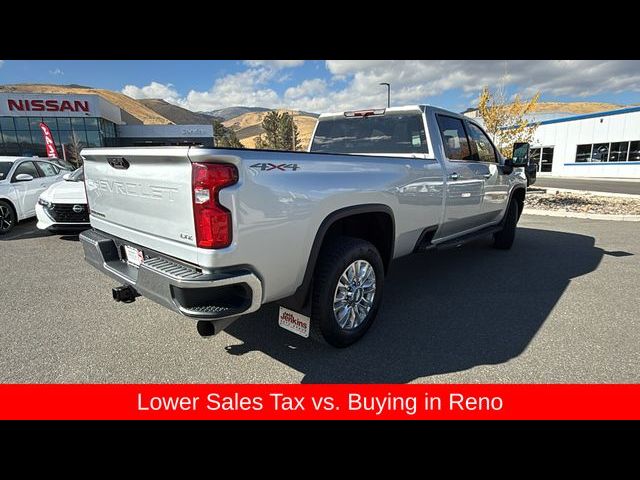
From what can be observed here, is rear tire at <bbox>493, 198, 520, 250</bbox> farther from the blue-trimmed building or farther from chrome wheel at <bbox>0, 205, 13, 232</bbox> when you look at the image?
the blue-trimmed building

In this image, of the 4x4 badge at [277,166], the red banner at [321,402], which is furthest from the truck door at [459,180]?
the 4x4 badge at [277,166]

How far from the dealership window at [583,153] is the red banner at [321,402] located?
3186 cm

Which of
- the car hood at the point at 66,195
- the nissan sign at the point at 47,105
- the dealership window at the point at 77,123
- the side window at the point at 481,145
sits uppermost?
the nissan sign at the point at 47,105

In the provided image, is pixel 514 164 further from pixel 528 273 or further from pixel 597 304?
pixel 597 304

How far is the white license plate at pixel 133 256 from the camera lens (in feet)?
8.77

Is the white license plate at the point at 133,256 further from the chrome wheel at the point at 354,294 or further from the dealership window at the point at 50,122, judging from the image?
the dealership window at the point at 50,122

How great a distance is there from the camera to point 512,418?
2.36 metres

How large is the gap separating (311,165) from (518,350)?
221 centimetres

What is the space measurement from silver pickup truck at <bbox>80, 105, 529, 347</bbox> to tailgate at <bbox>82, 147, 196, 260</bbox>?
1 cm

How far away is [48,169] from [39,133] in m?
31.6

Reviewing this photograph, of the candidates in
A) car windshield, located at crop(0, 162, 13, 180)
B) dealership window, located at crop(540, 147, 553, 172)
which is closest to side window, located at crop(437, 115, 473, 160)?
car windshield, located at crop(0, 162, 13, 180)

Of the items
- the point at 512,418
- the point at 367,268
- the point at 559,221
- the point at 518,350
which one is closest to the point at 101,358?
the point at 367,268

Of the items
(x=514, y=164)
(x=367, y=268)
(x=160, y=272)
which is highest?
(x=514, y=164)
